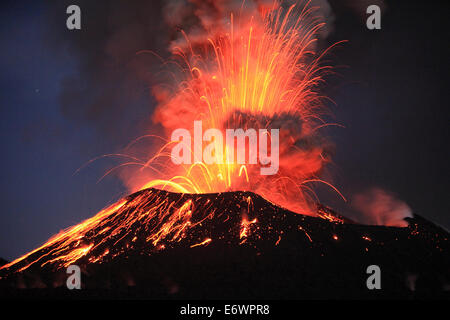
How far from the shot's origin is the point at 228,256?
2100cm

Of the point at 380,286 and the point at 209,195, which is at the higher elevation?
the point at 209,195

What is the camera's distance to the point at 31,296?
64.4ft

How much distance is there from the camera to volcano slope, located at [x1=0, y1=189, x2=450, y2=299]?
19.3 metres

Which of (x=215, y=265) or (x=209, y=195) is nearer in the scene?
(x=215, y=265)

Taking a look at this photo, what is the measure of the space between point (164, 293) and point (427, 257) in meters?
15.6

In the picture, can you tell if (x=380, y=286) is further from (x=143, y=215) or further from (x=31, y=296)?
(x=31, y=296)

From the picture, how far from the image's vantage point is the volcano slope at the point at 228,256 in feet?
63.4
